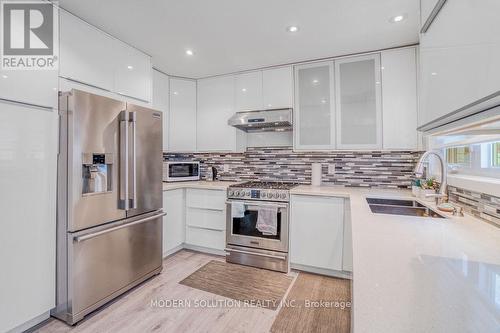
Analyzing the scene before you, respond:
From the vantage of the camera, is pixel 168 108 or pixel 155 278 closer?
pixel 155 278

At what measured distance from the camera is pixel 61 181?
1673 mm

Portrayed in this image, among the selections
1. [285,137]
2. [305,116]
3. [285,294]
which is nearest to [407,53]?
[305,116]

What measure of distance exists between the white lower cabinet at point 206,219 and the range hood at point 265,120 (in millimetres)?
874

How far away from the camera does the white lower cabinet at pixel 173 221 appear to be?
264cm

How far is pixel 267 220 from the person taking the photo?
2.49 metres

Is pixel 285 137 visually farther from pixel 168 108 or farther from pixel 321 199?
pixel 168 108

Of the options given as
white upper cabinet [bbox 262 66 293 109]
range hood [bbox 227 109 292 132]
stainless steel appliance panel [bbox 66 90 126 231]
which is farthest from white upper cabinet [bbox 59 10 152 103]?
white upper cabinet [bbox 262 66 293 109]

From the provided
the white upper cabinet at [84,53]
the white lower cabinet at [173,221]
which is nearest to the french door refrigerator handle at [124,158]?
the white upper cabinet at [84,53]

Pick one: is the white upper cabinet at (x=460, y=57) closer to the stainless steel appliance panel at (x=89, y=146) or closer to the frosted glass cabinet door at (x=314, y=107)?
the frosted glass cabinet door at (x=314, y=107)

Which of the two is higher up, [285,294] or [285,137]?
[285,137]

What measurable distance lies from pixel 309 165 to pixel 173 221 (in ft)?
5.89

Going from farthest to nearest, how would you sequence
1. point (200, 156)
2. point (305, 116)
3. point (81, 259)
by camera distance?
point (200, 156), point (305, 116), point (81, 259)

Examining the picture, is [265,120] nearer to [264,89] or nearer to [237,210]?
[264,89]

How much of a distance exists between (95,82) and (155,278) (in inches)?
74.0
